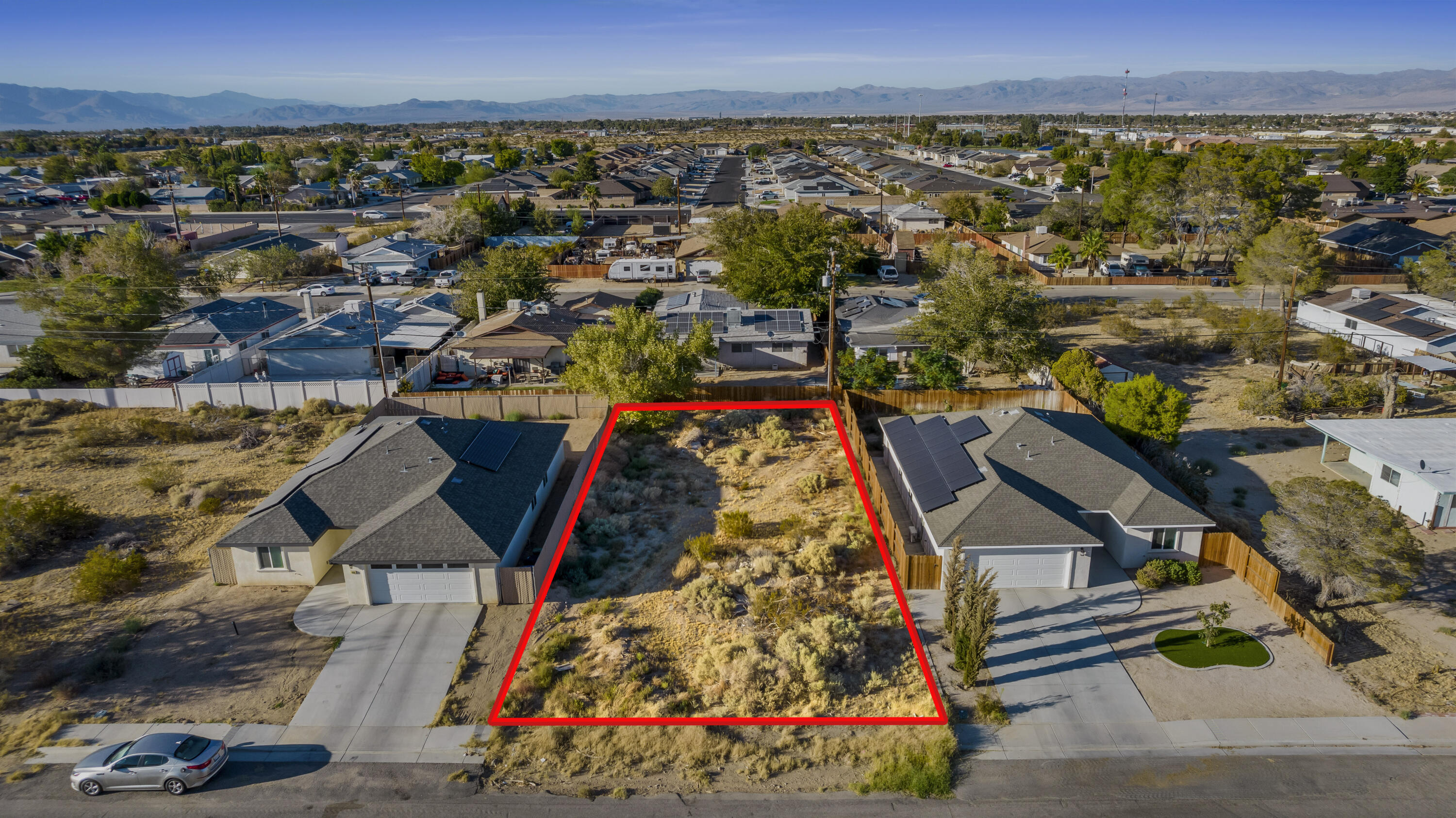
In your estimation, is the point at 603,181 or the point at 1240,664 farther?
the point at 603,181

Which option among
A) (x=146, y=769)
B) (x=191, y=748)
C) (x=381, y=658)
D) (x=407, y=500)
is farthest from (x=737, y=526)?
(x=146, y=769)

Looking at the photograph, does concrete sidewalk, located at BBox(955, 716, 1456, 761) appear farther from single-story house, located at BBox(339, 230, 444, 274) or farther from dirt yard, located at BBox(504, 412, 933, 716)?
single-story house, located at BBox(339, 230, 444, 274)

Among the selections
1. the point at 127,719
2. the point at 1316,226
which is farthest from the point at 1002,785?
the point at 1316,226

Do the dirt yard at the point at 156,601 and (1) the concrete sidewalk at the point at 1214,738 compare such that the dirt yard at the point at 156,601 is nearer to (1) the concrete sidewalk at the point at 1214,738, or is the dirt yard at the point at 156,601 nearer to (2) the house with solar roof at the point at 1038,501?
(1) the concrete sidewalk at the point at 1214,738

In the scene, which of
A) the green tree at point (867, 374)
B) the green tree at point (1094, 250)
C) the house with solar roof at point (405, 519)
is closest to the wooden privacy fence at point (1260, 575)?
the green tree at point (867, 374)

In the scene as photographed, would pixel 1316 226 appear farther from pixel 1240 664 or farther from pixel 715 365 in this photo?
pixel 1240 664

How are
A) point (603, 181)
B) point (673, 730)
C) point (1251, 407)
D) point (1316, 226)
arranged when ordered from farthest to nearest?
point (603, 181) → point (1316, 226) → point (1251, 407) → point (673, 730)
